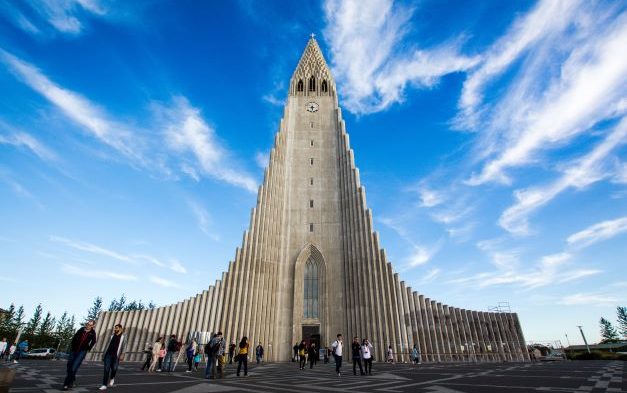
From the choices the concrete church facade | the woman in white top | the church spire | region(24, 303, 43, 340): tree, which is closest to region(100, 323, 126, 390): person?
the concrete church facade

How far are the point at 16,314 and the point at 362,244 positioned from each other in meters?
94.9

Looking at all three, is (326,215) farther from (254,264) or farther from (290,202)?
(254,264)

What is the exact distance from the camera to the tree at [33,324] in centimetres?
7435

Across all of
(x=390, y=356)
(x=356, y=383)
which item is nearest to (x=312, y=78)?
(x=390, y=356)

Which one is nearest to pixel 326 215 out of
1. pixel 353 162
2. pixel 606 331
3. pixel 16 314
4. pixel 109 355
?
pixel 353 162

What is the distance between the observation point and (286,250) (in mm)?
31000

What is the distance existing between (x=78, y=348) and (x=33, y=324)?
10111cm

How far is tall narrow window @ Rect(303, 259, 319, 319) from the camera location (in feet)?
94.2

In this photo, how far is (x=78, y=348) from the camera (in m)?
7.39

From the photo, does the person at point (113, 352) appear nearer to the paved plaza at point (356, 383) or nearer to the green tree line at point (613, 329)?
the paved plaza at point (356, 383)

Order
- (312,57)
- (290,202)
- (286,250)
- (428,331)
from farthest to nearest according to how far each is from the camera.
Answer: (312,57)
(290,202)
(286,250)
(428,331)

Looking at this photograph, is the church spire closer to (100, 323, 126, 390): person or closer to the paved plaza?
the paved plaza

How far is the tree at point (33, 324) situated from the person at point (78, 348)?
9271 cm

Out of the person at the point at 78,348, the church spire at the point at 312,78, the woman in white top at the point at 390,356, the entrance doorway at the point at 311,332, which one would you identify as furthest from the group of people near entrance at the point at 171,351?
the church spire at the point at 312,78
